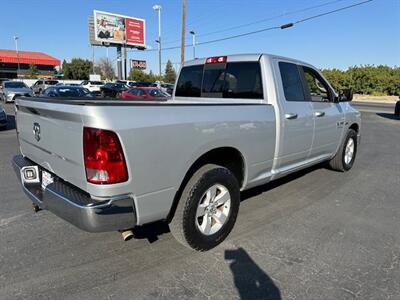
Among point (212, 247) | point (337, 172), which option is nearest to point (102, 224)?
point (212, 247)

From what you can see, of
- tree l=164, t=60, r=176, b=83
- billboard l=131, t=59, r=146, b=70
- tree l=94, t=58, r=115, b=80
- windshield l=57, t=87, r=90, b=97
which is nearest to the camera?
windshield l=57, t=87, r=90, b=97

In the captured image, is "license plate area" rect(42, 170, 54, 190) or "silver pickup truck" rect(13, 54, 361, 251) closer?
"silver pickup truck" rect(13, 54, 361, 251)

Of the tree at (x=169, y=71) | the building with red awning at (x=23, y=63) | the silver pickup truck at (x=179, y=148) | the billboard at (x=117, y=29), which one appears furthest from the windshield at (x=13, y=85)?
the building with red awning at (x=23, y=63)

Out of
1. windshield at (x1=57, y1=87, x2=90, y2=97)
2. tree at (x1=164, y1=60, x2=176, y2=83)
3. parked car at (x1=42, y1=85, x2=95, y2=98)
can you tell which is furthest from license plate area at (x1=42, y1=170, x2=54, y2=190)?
tree at (x1=164, y1=60, x2=176, y2=83)

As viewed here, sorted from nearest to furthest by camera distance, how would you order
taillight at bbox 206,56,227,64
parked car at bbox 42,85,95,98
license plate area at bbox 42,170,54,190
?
license plate area at bbox 42,170,54,190, taillight at bbox 206,56,227,64, parked car at bbox 42,85,95,98

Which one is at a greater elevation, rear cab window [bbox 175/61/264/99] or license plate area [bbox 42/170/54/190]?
rear cab window [bbox 175/61/264/99]

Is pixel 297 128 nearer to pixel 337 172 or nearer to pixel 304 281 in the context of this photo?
pixel 304 281

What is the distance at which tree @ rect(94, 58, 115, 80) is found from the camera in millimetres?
96062

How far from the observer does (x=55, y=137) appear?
3.03 meters

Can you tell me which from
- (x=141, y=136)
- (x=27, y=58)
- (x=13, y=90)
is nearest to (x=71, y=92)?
(x=13, y=90)

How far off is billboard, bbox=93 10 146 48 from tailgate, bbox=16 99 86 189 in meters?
62.3

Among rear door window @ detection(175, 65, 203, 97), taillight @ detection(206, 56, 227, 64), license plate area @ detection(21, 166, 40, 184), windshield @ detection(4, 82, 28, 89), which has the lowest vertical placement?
license plate area @ detection(21, 166, 40, 184)

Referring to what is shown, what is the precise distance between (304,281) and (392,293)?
0.70 meters

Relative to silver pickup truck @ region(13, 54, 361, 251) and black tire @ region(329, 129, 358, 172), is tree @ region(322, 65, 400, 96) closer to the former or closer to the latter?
black tire @ region(329, 129, 358, 172)
